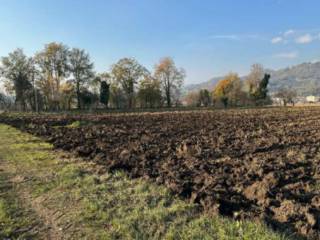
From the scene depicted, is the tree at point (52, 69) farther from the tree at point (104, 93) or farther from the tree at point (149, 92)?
the tree at point (149, 92)

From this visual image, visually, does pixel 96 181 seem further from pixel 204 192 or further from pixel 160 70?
pixel 160 70

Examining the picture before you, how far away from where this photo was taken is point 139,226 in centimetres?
443

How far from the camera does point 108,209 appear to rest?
5.07 meters

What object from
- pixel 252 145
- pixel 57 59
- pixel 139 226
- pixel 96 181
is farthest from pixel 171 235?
pixel 57 59

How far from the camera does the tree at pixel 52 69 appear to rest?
56562 millimetres

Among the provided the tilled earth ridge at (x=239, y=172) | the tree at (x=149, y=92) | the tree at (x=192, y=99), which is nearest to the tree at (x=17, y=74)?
the tree at (x=149, y=92)

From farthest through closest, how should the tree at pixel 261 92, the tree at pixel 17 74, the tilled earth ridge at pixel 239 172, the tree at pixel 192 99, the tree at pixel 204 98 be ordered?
the tree at pixel 192 99 < the tree at pixel 204 98 < the tree at pixel 261 92 < the tree at pixel 17 74 < the tilled earth ridge at pixel 239 172

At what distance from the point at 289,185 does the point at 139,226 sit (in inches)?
134

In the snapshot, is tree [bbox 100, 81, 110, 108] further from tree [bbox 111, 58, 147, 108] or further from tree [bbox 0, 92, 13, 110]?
tree [bbox 0, 92, 13, 110]

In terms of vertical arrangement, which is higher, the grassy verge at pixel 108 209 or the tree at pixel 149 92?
the tree at pixel 149 92

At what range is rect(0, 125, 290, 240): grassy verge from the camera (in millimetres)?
4145

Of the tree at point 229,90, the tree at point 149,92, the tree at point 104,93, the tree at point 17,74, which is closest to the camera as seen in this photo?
the tree at point 17,74

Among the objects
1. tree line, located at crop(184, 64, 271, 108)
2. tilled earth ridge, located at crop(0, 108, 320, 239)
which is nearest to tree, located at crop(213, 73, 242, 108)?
tree line, located at crop(184, 64, 271, 108)

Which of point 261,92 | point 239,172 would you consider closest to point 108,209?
point 239,172
